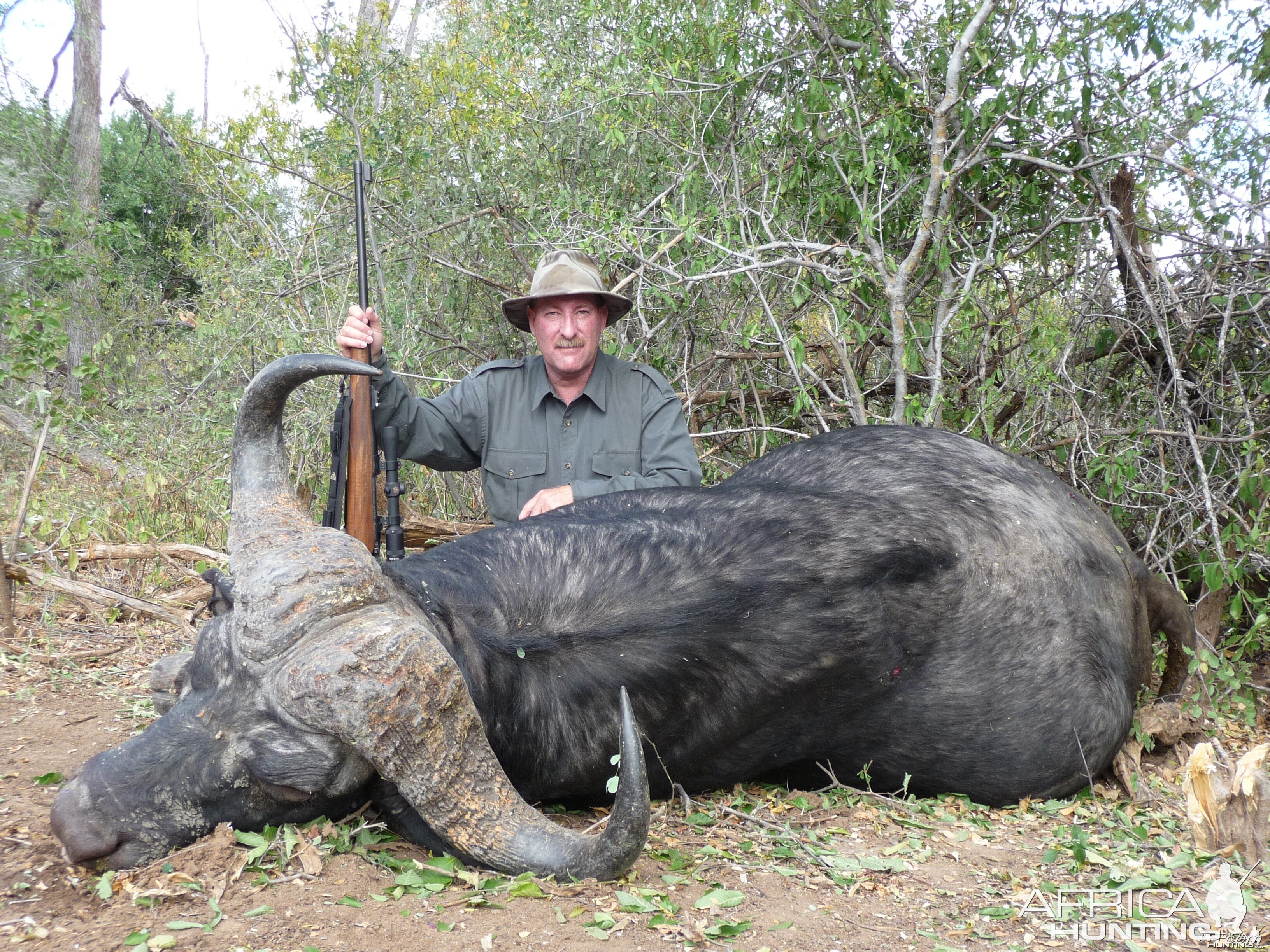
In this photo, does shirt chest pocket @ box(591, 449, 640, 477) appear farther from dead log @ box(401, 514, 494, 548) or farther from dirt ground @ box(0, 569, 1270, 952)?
dirt ground @ box(0, 569, 1270, 952)

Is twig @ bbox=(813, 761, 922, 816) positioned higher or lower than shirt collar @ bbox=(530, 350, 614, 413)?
lower

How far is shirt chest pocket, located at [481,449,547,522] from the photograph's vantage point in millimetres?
4672

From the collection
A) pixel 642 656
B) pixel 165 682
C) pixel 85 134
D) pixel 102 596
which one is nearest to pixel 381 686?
pixel 642 656

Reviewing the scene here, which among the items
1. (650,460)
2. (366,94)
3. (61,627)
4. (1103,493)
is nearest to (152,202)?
(366,94)

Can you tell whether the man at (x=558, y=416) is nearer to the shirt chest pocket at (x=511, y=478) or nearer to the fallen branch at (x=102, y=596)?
the shirt chest pocket at (x=511, y=478)

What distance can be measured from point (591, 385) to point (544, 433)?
33 cm

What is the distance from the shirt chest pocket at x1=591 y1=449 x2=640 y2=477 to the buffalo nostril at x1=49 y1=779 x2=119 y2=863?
9.09ft

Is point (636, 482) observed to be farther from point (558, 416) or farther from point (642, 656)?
point (642, 656)

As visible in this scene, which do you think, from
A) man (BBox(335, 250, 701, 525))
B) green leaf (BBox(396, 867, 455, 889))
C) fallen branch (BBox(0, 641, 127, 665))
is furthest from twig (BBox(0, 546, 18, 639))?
green leaf (BBox(396, 867, 455, 889))

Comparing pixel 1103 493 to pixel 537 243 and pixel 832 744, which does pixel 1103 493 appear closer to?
pixel 832 744

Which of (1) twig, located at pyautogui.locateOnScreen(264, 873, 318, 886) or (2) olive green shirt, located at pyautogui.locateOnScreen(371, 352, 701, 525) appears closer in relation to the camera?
(1) twig, located at pyautogui.locateOnScreen(264, 873, 318, 886)

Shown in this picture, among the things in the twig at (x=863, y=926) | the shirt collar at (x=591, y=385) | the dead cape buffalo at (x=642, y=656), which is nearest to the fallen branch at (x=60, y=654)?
the dead cape buffalo at (x=642, y=656)

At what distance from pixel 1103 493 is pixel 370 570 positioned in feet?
13.1

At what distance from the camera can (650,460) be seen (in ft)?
15.5
